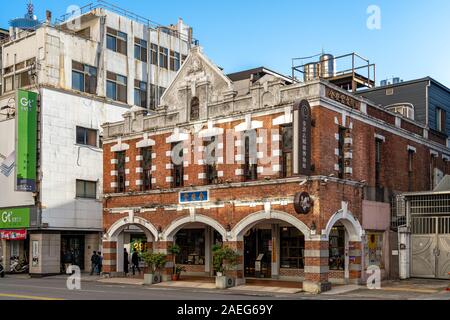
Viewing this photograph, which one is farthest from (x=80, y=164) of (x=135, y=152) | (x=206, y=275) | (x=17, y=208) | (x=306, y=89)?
(x=306, y=89)

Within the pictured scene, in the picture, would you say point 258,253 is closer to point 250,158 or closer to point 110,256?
point 250,158

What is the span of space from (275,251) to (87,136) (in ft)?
61.9

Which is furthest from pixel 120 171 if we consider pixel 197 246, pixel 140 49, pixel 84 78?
pixel 140 49

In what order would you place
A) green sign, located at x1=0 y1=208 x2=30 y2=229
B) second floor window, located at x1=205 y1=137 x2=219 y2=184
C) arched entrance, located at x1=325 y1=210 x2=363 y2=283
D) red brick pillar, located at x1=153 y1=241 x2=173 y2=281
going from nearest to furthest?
arched entrance, located at x1=325 y1=210 x2=363 y2=283 → second floor window, located at x1=205 y1=137 x2=219 y2=184 → red brick pillar, located at x1=153 y1=241 x2=173 y2=281 → green sign, located at x1=0 y1=208 x2=30 y2=229

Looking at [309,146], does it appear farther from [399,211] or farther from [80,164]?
[80,164]

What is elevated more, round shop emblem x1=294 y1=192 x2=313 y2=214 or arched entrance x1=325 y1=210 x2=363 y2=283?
round shop emblem x1=294 y1=192 x2=313 y2=214

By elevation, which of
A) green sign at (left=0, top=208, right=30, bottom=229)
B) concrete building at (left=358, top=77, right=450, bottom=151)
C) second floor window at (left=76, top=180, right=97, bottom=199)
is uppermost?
concrete building at (left=358, top=77, right=450, bottom=151)

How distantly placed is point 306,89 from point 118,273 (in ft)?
55.5

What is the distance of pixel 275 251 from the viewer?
1299 inches

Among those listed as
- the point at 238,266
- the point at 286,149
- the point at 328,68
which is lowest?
the point at 238,266

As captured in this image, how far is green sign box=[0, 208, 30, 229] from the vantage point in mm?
41500

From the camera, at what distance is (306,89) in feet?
91.0

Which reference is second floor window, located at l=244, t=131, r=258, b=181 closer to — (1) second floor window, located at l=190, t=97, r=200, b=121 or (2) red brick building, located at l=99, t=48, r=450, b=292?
(2) red brick building, located at l=99, t=48, r=450, b=292

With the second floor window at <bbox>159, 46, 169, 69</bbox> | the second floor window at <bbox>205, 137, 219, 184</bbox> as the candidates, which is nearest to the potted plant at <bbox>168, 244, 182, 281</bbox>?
the second floor window at <bbox>205, 137, 219, 184</bbox>
